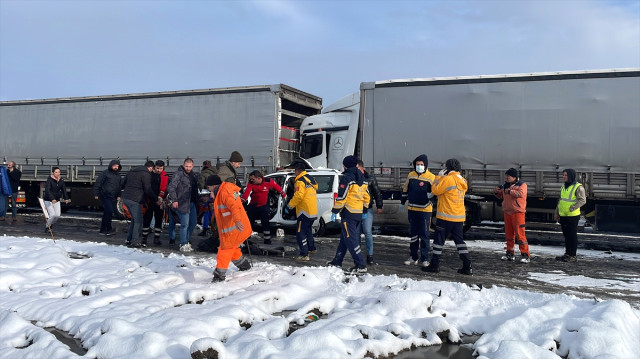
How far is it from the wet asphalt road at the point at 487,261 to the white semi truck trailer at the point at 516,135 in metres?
1.05

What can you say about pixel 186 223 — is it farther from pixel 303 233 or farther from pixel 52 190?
pixel 52 190

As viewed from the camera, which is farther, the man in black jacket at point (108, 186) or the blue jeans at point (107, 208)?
the blue jeans at point (107, 208)

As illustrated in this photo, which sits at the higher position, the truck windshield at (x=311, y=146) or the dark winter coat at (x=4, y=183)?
the truck windshield at (x=311, y=146)

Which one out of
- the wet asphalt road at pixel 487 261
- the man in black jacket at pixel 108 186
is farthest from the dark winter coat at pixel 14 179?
the man in black jacket at pixel 108 186

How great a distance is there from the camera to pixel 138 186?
31.3 feet

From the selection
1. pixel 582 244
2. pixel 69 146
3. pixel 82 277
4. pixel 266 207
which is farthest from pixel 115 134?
pixel 582 244

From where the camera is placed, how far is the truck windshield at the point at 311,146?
1520 centimetres

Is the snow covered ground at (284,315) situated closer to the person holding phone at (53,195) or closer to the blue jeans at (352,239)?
the blue jeans at (352,239)

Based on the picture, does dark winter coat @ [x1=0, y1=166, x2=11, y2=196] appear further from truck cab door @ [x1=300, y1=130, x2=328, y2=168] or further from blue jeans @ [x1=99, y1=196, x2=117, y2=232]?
truck cab door @ [x1=300, y1=130, x2=328, y2=168]

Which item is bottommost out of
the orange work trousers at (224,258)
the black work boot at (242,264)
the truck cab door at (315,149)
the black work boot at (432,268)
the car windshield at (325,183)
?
the black work boot at (432,268)

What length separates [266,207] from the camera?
33.7ft

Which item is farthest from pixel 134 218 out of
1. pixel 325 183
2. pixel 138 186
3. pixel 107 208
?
pixel 325 183

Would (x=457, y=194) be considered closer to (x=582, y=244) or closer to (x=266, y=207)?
(x=266, y=207)

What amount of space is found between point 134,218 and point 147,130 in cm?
776
